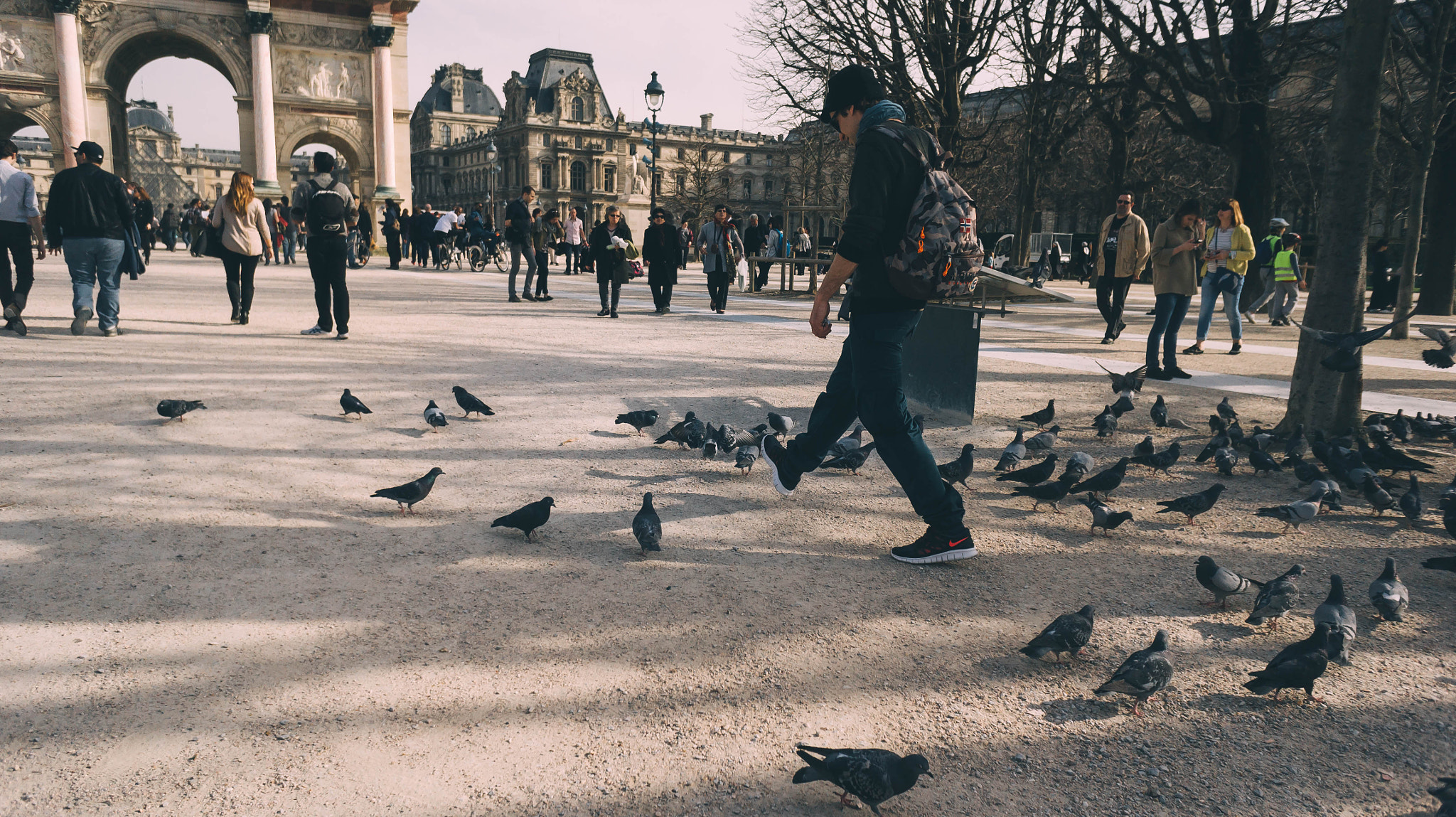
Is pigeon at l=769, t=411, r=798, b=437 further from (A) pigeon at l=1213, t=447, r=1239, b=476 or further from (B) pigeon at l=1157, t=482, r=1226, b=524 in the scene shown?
(A) pigeon at l=1213, t=447, r=1239, b=476

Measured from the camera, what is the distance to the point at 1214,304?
1140 centimetres

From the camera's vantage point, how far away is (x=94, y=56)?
35.4m

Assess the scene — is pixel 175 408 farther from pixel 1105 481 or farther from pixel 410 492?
pixel 1105 481

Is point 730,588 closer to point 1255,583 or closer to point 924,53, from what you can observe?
point 1255,583

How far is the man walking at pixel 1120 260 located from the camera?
11.5 metres

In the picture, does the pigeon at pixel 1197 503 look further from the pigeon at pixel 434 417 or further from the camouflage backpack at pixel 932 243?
the pigeon at pixel 434 417

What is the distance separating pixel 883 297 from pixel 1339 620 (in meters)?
2.14

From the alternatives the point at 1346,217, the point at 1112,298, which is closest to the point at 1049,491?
the point at 1346,217

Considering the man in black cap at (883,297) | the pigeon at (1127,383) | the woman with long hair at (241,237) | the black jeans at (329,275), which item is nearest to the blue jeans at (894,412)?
the man in black cap at (883,297)

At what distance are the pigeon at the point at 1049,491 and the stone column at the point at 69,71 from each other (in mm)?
40904

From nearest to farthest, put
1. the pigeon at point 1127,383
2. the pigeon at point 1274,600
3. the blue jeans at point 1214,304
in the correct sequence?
1. the pigeon at point 1274,600
2. the pigeon at point 1127,383
3. the blue jeans at point 1214,304

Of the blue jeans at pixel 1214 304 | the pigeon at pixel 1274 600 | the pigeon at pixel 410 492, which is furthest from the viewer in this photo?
the blue jeans at pixel 1214 304

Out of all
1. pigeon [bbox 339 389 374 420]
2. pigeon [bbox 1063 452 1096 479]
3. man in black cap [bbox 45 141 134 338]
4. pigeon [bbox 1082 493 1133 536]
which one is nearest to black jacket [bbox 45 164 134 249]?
man in black cap [bbox 45 141 134 338]

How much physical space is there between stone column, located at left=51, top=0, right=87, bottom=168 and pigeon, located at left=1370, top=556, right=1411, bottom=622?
4261 cm
